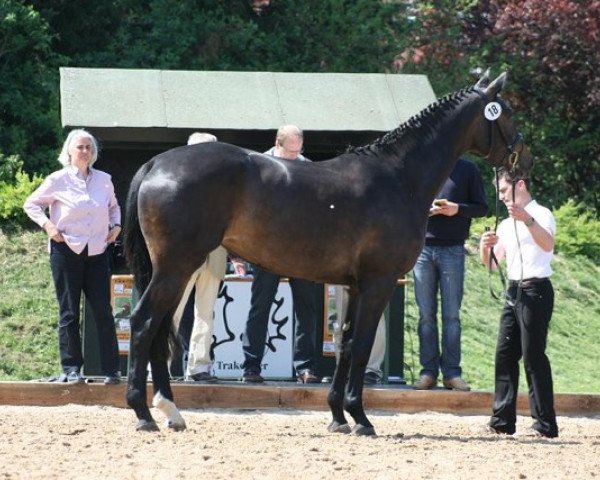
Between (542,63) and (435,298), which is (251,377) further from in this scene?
(542,63)

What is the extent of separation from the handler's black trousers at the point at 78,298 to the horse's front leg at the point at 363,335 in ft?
6.98

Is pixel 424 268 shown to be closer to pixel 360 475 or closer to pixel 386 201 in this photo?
pixel 386 201

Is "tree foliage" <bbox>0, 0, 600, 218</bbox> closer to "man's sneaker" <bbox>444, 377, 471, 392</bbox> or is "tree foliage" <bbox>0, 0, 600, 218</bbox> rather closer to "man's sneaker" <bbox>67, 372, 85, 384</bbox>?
"man's sneaker" <bbox>67, 372, 85, 384</bbox>

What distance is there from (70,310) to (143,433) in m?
1.95

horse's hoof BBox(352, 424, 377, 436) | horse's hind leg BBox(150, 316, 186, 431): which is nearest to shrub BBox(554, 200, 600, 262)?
horse's hoof BBox(352, 424, 377, 436)

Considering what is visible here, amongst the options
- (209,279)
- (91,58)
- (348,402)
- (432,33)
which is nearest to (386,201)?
(348,402)

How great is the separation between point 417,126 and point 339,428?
220 centimetres

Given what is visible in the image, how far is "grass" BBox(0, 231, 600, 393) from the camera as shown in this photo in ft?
40.5

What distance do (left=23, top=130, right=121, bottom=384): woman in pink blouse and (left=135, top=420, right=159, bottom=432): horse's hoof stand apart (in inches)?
63.9

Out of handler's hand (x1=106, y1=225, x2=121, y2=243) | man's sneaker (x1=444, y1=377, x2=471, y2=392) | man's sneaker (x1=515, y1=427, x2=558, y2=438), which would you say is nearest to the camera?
man's sneaker (x1=515, y1=427, x2=558, y2=438)

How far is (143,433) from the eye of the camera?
8539mm

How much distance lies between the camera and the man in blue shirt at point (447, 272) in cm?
1085

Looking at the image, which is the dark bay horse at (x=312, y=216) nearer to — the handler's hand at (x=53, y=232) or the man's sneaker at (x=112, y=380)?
the handler's hand at (x=53, y=232)

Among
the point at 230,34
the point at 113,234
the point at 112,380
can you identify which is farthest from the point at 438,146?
the point at 230,34
